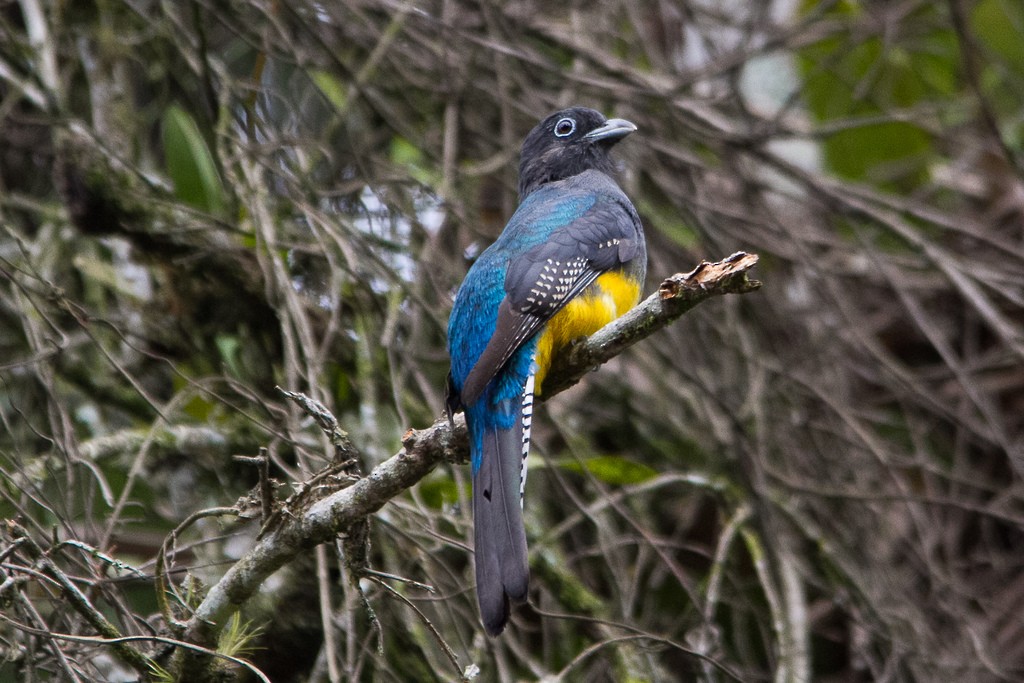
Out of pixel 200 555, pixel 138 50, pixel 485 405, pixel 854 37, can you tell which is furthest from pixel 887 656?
pixel 138 50

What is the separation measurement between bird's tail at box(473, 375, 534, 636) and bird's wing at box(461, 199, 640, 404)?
18cm

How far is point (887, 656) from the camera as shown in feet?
15.8

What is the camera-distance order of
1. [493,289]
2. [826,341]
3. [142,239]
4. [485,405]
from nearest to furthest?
[485,405] < [493,289] < [142,239] < [826,341]

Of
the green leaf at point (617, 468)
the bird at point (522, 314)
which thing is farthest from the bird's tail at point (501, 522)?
the green leaf at point (617, 468)

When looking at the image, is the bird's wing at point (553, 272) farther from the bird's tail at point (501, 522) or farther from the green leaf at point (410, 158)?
the green leaf at point (410, 158)

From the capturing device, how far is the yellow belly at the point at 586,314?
3723 millimetres

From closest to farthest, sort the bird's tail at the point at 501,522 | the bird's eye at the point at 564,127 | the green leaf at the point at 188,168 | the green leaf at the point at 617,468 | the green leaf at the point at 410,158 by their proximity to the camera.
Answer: the bird's tail at the point at 501,522 < the green leaf at the point at 617,468 < the bird's eye at the point at 564,127 < the green leaf at the point at 188,168 < the green leaf at the point at 410,158

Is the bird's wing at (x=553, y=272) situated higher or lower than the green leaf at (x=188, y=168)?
lower

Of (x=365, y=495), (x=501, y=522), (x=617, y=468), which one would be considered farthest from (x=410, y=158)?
(x=365, y=495)

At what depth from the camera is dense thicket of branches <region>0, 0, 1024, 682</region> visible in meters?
4.19

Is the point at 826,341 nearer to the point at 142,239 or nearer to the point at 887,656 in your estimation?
the point at 887,656

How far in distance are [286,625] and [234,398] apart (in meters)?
1.05

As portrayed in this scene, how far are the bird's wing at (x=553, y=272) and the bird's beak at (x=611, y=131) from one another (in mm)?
414

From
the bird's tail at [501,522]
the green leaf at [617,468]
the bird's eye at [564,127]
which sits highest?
the bird's eye at [564,127]
